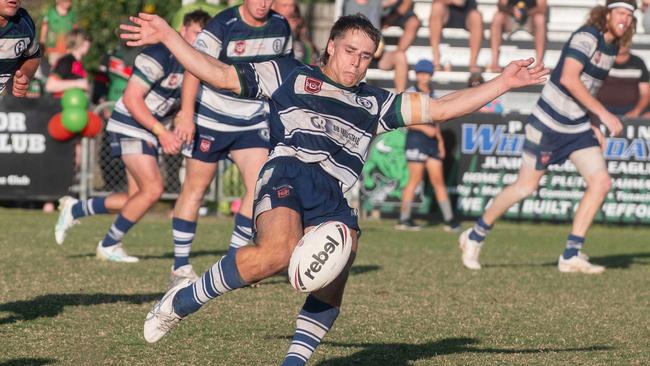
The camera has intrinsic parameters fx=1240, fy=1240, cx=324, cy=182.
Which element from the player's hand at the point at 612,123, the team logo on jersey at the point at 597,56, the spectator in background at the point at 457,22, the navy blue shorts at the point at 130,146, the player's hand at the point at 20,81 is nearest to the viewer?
the player's hand at the point at 20,81

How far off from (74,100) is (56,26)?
3.06 meters

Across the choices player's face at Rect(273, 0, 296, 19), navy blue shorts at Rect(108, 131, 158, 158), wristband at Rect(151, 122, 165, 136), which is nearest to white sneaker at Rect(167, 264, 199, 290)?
wristband at Rect(151, 122, 165, 136)

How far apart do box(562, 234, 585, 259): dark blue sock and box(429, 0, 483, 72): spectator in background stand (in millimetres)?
7216

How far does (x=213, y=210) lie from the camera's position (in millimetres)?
16594

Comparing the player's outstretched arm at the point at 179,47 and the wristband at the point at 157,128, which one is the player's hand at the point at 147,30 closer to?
the player's outstretched arm at the point at 179,47

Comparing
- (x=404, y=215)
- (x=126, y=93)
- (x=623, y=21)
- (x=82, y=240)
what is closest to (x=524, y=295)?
(x=623, y=21)

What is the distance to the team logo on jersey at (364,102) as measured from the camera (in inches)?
234

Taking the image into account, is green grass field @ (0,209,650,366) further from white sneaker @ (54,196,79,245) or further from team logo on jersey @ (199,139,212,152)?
team logo on jersey @ (199,139,212,152)

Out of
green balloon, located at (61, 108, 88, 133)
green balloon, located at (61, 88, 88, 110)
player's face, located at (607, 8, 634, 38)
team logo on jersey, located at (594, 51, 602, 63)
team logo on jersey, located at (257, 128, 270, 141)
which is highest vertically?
player's face, located at (607, 8, 634, 38)

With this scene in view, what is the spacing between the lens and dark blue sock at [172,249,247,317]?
218 inches

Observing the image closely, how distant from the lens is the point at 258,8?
870 cm

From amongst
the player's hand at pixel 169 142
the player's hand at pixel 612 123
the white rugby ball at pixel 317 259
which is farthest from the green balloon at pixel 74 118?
the white rugby ball at pixel 317 259

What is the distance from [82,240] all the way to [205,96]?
3947 millimetres

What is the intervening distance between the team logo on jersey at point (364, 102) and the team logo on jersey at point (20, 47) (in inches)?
86.2
